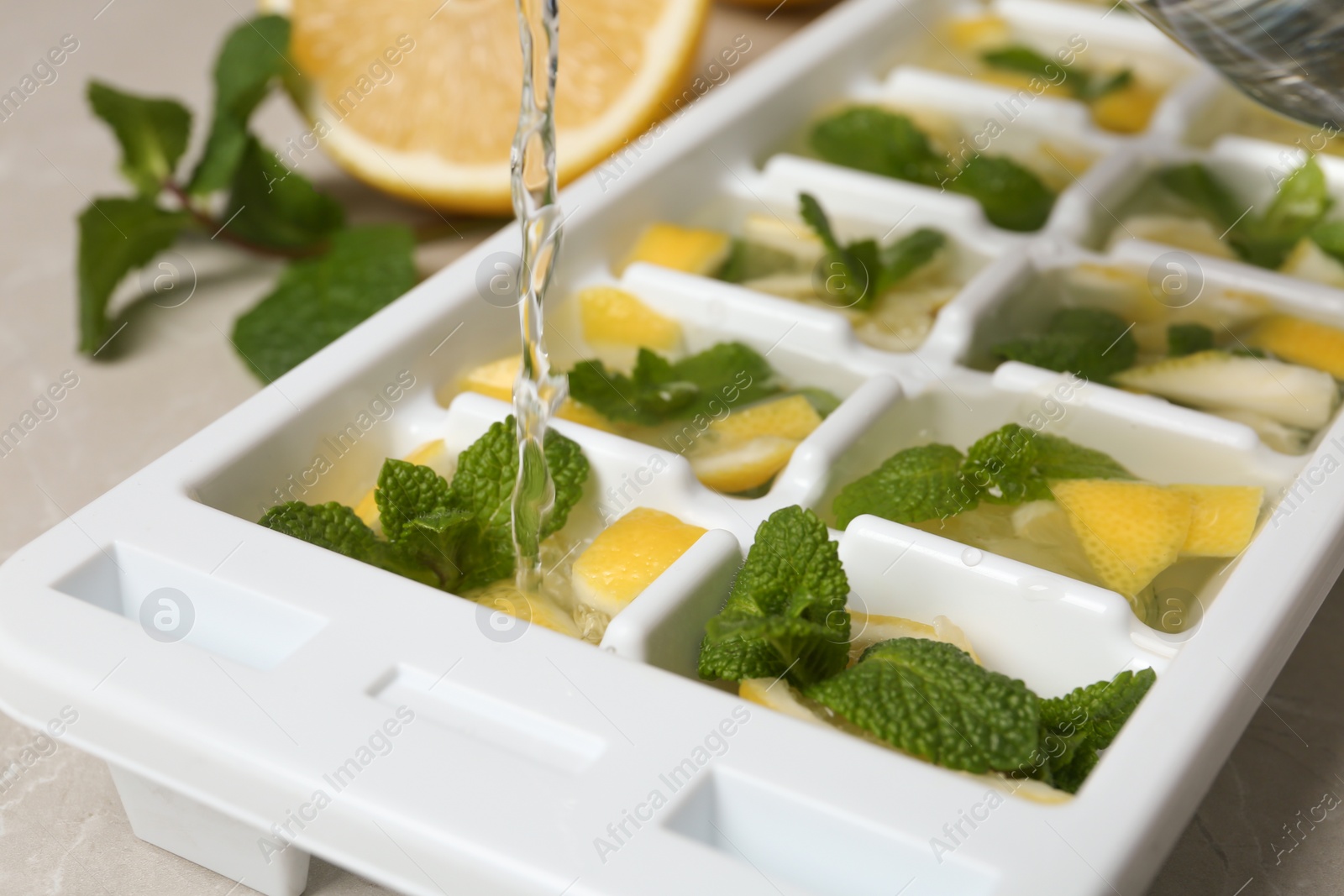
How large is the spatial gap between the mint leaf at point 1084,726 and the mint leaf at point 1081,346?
1.00 ft

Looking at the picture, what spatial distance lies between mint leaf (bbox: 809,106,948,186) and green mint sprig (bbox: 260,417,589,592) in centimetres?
47

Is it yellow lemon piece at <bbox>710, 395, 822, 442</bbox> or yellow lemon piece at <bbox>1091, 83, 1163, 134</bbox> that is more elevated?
yellow lemon piece at <bbox>710, 395, 822, 442</bbox>

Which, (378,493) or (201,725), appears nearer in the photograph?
(201,725)

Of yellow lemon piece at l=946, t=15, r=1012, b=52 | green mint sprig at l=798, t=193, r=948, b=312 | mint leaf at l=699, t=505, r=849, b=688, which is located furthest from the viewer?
yellow lemon piece at l=946, t=15, r=1012, b=52

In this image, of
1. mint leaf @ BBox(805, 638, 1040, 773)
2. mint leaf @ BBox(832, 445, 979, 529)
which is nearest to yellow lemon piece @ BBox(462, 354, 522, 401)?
mint leaf @ BBox(832, 445, 979, 529)

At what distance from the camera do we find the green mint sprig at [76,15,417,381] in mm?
1072

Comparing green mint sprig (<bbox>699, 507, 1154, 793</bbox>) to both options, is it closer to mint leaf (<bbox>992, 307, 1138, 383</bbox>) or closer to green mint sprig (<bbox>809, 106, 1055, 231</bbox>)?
mint leaf (<bbox>992, 307, 1138, 383</bbox>)

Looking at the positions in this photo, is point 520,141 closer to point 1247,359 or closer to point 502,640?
point 502,640

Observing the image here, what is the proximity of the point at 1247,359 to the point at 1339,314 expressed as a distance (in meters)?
0.09

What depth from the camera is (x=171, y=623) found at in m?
0.66

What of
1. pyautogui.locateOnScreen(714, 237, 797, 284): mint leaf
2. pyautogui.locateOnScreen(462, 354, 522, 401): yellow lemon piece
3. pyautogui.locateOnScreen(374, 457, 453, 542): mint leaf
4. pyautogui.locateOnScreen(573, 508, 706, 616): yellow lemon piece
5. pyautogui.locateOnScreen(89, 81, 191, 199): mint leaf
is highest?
pyautogui.locateOnScreen(89, 81, 191, 199): mint leaf

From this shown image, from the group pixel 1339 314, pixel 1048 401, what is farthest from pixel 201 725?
pixel 1339 314

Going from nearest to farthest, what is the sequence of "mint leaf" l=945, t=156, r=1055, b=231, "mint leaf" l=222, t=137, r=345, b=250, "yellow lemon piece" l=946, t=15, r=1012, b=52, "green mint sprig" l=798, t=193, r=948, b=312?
1. "green mint sprig" l=798, t=193, r=948, b=312
2. "mint leaf" l=945, t=156, r=1055, b=231
3. "mint leaf" l=222, t=137, r=345, b=250
4. "yellow lemon piece" l=946, t=15, r=1012, b=52

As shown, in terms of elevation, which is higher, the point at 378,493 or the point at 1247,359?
the point at 378,493
